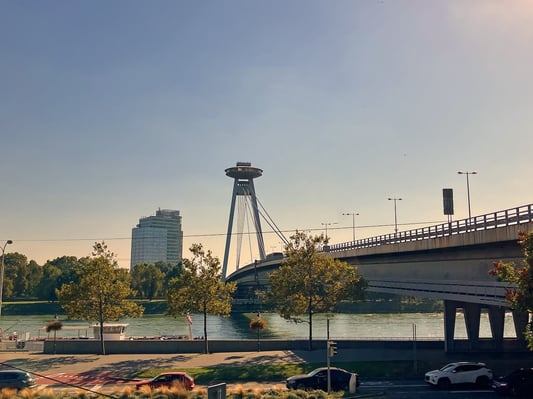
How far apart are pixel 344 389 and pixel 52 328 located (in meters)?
27.5

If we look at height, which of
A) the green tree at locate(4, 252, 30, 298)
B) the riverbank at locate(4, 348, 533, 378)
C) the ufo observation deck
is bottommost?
the riverbank at locate(4, 348, 533, 378)

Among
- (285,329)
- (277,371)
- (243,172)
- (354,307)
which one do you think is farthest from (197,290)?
(243,172)

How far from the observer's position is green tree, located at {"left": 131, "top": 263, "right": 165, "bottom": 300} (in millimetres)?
139875

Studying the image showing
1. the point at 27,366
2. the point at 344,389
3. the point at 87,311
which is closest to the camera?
the point at 344,389

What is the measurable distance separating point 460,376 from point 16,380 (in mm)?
24839

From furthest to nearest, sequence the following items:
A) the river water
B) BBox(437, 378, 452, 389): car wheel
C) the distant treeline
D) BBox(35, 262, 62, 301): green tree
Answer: BBox(35, 262, 62, 301): green tree
the distant treeline
the river water
BBox(437, 378, 452, 389): car wheel

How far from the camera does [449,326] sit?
42.7m

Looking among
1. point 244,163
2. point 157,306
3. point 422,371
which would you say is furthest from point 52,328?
point 244,163

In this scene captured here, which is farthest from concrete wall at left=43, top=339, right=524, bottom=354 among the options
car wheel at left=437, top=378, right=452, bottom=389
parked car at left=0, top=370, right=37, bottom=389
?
parked car at left=0, top=370, right=37, bottom=389

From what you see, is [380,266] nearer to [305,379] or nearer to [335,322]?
[305,379]

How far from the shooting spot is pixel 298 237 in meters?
43.8

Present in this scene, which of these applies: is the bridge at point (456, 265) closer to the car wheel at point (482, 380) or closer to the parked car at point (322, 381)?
the car wheel at point (482, 380)

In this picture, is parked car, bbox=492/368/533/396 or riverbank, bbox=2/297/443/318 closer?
parked car, bbox=492/368/533/396

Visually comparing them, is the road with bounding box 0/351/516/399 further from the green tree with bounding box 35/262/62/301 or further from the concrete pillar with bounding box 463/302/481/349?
the green tree with bounding box 35/262/62/301
